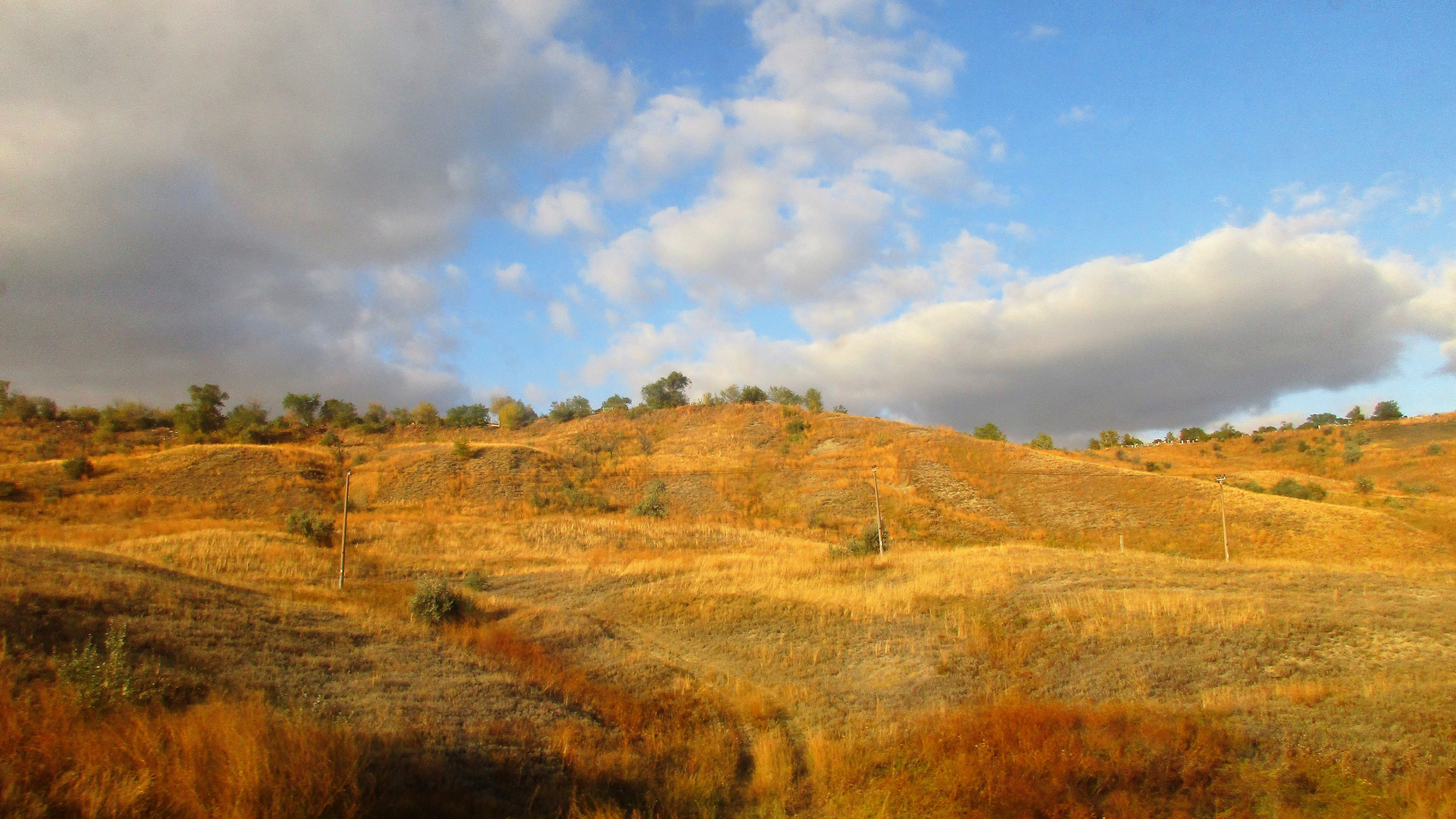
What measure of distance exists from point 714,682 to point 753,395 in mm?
83414

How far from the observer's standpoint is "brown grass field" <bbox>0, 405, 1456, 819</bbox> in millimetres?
7152

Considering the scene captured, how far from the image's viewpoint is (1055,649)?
47.5 ft

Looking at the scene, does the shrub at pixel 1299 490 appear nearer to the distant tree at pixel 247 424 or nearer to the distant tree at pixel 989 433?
the distant tree at pixel 989 433

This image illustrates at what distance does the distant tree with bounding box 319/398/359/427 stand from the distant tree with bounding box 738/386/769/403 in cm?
5186

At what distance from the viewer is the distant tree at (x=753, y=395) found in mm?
97062

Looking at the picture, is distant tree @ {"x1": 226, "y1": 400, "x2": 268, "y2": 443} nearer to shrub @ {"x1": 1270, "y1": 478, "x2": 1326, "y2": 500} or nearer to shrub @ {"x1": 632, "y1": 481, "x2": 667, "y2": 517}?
shrub @ {"x1": 632, "y1": 481, "x2": 667, "y2": 517}

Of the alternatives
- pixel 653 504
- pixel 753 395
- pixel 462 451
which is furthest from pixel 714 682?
pixel 753 395

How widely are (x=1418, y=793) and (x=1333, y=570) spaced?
60.1 feet

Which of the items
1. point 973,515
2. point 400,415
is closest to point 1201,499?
point 973,515

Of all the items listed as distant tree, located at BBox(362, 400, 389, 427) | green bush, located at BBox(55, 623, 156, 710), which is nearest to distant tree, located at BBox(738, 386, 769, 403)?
distant tree, located at BBox(362, 400, 389, 427)

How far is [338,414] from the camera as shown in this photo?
89688mm

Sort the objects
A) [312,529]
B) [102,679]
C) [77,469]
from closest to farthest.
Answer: [102,679] < [312,529] < [77,469]

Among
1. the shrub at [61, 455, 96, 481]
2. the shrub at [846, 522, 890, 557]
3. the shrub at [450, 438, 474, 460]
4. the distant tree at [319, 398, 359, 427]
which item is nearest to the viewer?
the shrub at [846, 522, 890, 557]

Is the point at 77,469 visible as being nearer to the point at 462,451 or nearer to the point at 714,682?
the point at 462,451
